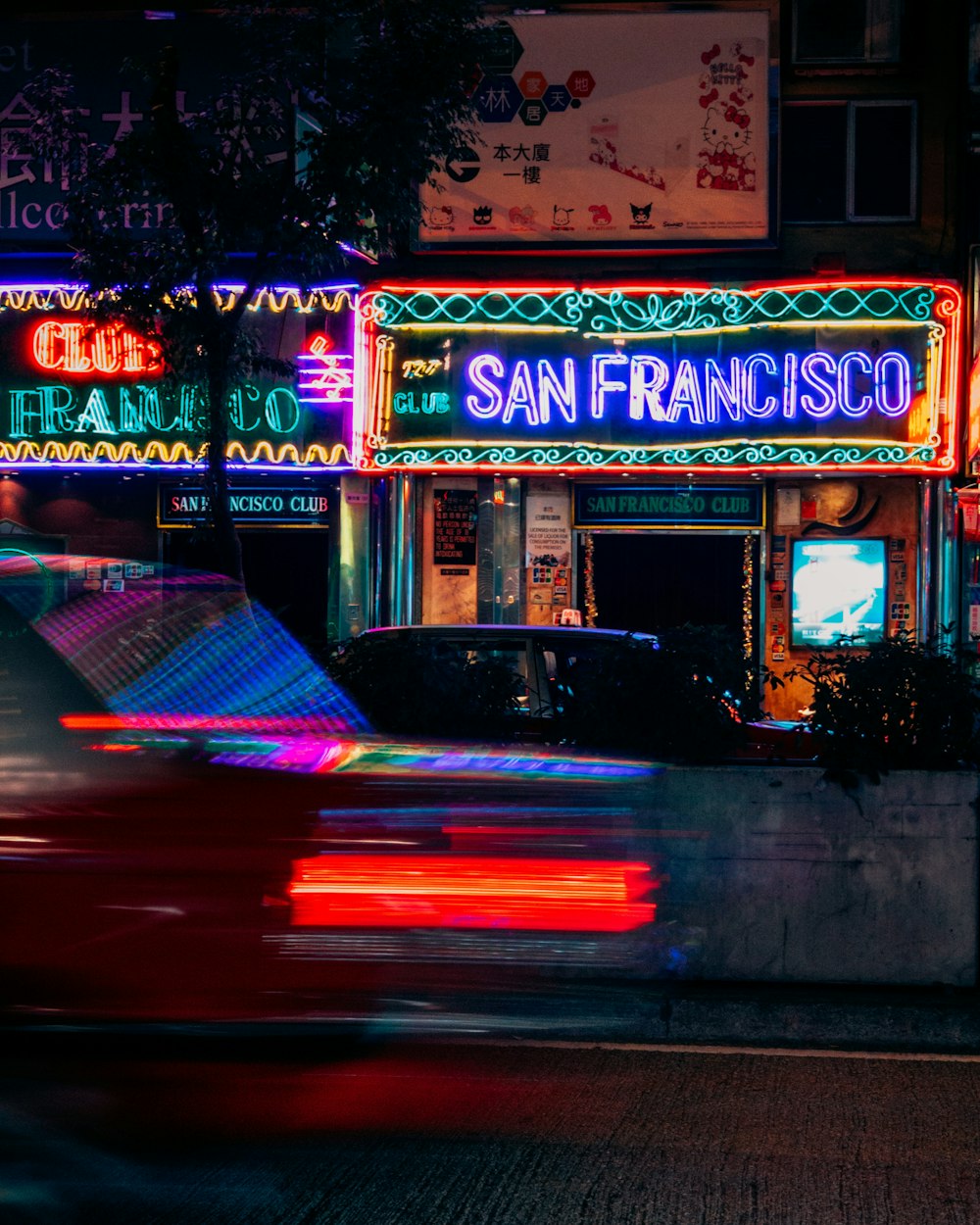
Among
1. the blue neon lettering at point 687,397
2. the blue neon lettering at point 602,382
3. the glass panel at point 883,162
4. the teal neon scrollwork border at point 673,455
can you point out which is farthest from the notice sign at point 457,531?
the glass panel at point 883,162

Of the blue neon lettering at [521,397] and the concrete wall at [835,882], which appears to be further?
the blue neon lettering at [521,397]

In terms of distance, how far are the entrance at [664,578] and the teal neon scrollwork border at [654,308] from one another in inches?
94.5

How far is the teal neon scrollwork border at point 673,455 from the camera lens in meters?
14.7

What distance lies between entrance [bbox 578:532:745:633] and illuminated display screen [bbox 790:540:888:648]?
0.75 metres

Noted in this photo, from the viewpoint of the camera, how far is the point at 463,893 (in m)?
4.07

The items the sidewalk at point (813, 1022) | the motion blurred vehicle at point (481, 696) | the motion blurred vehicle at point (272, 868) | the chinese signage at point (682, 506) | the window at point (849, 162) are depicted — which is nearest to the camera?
the motion blurred vehicle at point (272, 868)

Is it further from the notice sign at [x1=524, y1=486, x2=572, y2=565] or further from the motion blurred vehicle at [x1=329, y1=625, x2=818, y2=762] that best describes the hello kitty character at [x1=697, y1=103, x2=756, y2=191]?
the motion blurred vehicle at [x1=329, y1=625, x2=818, y2=762]

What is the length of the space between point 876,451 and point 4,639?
38.8 ft

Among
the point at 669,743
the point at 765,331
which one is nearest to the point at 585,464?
the point at 765,331

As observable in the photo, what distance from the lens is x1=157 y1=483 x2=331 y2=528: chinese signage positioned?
16141mm

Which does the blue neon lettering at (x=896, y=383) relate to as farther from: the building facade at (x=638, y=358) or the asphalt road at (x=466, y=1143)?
the asphalt road at (x=466, y=1143)

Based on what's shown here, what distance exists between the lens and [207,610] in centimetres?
543

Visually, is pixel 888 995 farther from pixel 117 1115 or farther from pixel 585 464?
pixel 585 464

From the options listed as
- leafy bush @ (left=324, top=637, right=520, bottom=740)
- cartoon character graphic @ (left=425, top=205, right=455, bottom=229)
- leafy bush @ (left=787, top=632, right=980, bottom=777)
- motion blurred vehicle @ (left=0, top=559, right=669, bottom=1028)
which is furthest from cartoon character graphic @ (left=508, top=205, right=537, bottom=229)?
motion blurred vehicle @ (left=0, top=559, right=669, bottom=1028)
